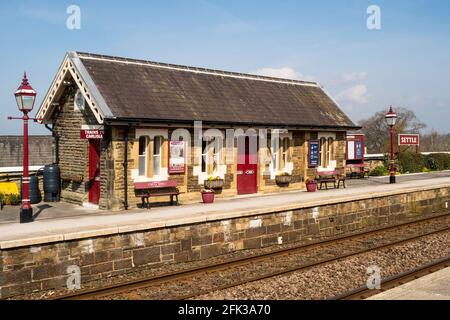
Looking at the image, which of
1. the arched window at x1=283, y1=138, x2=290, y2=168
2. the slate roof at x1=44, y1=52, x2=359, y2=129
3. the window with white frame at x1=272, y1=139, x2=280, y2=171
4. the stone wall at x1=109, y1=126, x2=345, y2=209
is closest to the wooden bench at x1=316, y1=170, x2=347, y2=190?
the stone wall at x1=109, y1=126, x2=345, y2=209

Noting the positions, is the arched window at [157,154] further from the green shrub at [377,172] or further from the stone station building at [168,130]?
the green shrub at [377,172]

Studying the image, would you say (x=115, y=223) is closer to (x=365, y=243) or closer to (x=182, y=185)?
(x=182, y=185)

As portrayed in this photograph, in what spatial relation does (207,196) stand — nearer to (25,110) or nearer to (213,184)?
(213,184)

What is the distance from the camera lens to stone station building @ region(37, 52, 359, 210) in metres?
15.2

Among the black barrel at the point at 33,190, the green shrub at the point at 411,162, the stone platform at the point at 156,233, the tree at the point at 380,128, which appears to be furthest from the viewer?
the tree at the point at 380,128

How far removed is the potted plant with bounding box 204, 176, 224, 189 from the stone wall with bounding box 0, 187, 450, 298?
3658 millimetres

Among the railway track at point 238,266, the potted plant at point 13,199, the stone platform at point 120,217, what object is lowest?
the railway track at point 238,266

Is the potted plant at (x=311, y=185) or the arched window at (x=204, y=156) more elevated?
the arched window at (x=204, y=156)

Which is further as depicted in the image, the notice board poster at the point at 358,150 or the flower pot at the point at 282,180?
the notice board poster at the point at 358,150

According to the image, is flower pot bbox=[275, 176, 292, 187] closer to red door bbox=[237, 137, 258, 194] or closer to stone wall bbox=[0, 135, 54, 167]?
red door bbox=[237, 137, 258, 194]

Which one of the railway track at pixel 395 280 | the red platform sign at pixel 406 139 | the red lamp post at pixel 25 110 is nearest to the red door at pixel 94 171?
the red lamp post at pixel 25 110

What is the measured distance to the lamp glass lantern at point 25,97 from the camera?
12.5 m

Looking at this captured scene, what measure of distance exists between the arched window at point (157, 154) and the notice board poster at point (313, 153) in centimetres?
729

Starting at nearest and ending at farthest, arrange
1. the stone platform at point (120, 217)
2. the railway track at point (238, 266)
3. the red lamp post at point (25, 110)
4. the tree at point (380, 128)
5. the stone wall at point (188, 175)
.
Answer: the railway track at point (238, 266) → the stone platform at point (120, 217) → the red lamp post at point (25, 110) → the stone wall at point (188, 175) → the tree at point (380, 128)
